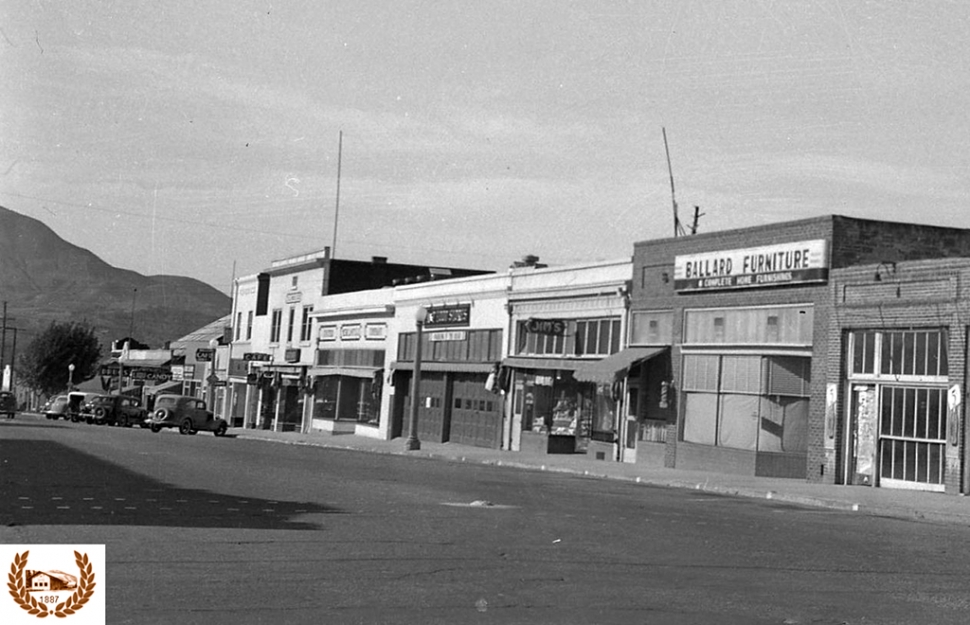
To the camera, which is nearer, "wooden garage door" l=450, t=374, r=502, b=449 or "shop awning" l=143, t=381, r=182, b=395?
"wooden garage door" l=450, t=374, r=502, b=449

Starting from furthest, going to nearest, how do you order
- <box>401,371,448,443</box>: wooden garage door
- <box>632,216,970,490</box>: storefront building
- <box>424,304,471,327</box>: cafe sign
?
<box>401,371,448,443</box>: wooden garage door
<box>424,304,471,327</box>: cafe sign
<box>632,216,970,490</box>: storefront building

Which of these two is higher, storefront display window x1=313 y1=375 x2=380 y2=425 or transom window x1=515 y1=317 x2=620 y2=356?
transom window x1=515 y1=317 x2=620 y2=356

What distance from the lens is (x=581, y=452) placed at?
135 ft

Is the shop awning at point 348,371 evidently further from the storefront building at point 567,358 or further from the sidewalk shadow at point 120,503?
the sidewalk shadow at point 120,503

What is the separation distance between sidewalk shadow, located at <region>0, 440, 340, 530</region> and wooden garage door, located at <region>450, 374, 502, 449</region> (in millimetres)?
22447

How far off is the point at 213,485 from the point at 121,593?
11.4 meters

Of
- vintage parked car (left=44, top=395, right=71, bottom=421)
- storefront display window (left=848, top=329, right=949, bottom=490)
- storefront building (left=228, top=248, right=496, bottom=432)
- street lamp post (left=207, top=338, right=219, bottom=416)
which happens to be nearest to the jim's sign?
storefront display window (left=848, top=329, right=949, bottom=490)

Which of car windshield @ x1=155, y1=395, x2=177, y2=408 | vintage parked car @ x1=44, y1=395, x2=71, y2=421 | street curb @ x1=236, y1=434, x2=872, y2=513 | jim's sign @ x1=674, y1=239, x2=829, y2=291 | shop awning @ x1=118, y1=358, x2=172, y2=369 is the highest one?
jim's sign @ x1=674, y1=239, x2=829, y2=291

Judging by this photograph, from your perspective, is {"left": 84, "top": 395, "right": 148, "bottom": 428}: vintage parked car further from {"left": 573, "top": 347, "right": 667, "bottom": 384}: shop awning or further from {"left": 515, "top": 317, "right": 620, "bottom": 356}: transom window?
{"left": 573, "top": 347, "right": 667, "bottom": 384}: shop awning

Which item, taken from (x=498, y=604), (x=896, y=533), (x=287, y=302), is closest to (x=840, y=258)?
(x=896, y=533)

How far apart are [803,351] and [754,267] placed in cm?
286

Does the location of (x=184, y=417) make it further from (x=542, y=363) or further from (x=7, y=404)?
(x=542, y=363)

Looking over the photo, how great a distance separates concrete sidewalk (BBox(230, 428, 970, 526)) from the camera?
22359 millimetres

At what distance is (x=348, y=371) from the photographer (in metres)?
58.2
